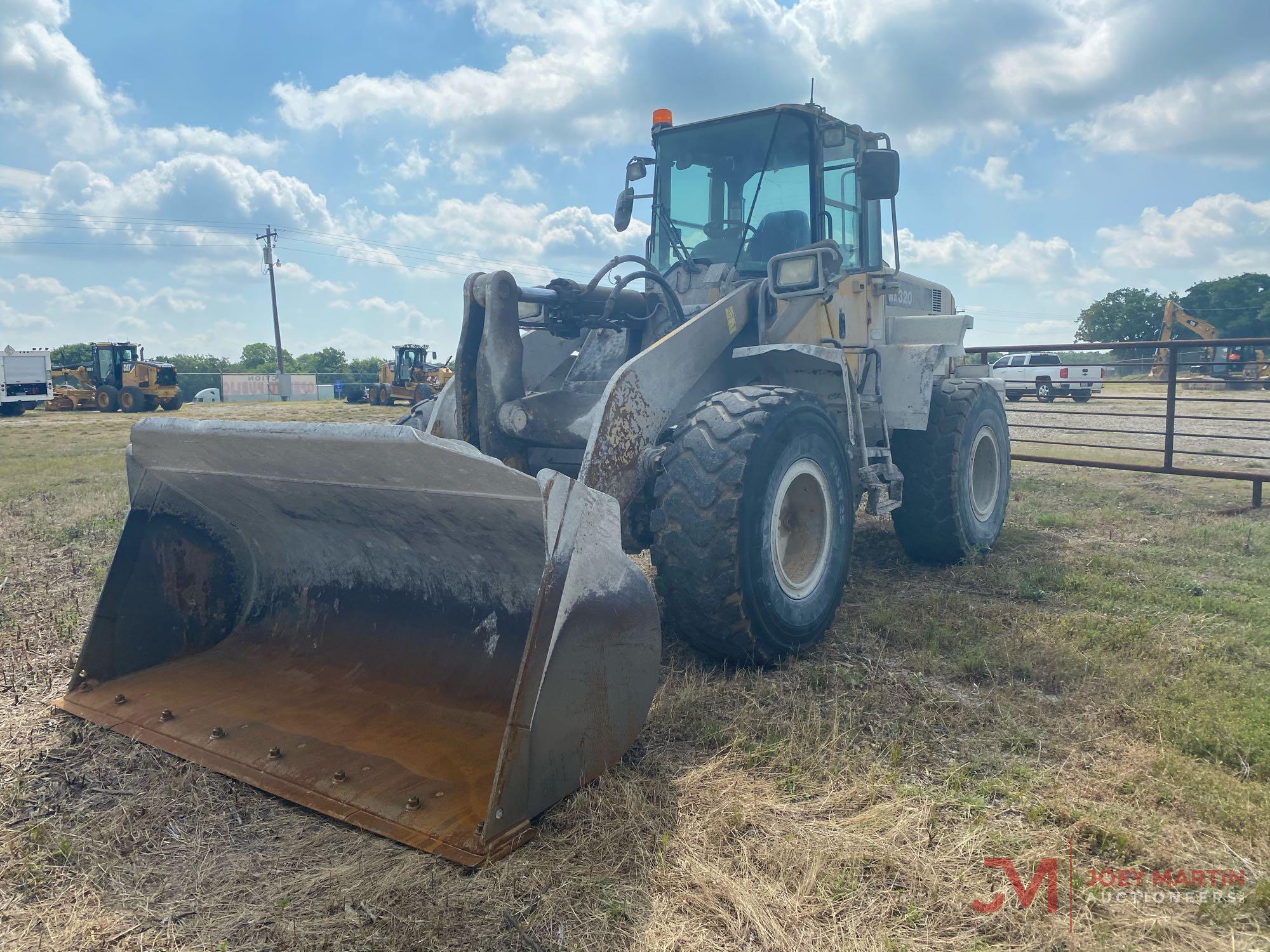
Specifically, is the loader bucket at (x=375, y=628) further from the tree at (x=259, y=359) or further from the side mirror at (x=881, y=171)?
the tree at (x=259, y=359)

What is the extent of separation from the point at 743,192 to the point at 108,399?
32999 millimetres

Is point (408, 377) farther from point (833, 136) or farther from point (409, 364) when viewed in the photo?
point (833, 136)

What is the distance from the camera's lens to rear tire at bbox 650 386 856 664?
358 centimetres

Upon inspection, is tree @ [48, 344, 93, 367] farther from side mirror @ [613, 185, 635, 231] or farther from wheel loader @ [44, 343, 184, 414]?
side mirror @ [613, 185, 635, 231]

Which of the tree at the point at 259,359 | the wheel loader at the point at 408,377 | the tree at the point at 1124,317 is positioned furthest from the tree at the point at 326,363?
the tree at the point at 1124,317

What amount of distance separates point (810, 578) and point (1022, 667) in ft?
3.26

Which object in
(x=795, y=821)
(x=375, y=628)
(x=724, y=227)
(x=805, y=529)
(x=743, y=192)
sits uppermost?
(x=743, y=192)

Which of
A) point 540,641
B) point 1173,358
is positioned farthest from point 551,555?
point 1173,358

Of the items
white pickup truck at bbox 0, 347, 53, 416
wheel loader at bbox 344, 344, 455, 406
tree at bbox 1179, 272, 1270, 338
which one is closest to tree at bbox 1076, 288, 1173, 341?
tree at bbox 1179, 272, 1270, 338

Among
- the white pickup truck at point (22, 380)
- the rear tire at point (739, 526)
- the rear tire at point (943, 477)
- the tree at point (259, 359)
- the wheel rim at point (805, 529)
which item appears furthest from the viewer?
the tree at point (259, 359)

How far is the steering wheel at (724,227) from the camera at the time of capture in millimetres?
5375

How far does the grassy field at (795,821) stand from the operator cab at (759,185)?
232 centimetres

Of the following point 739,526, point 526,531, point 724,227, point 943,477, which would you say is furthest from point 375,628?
point 943,477

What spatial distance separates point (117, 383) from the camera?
32.7 metres
